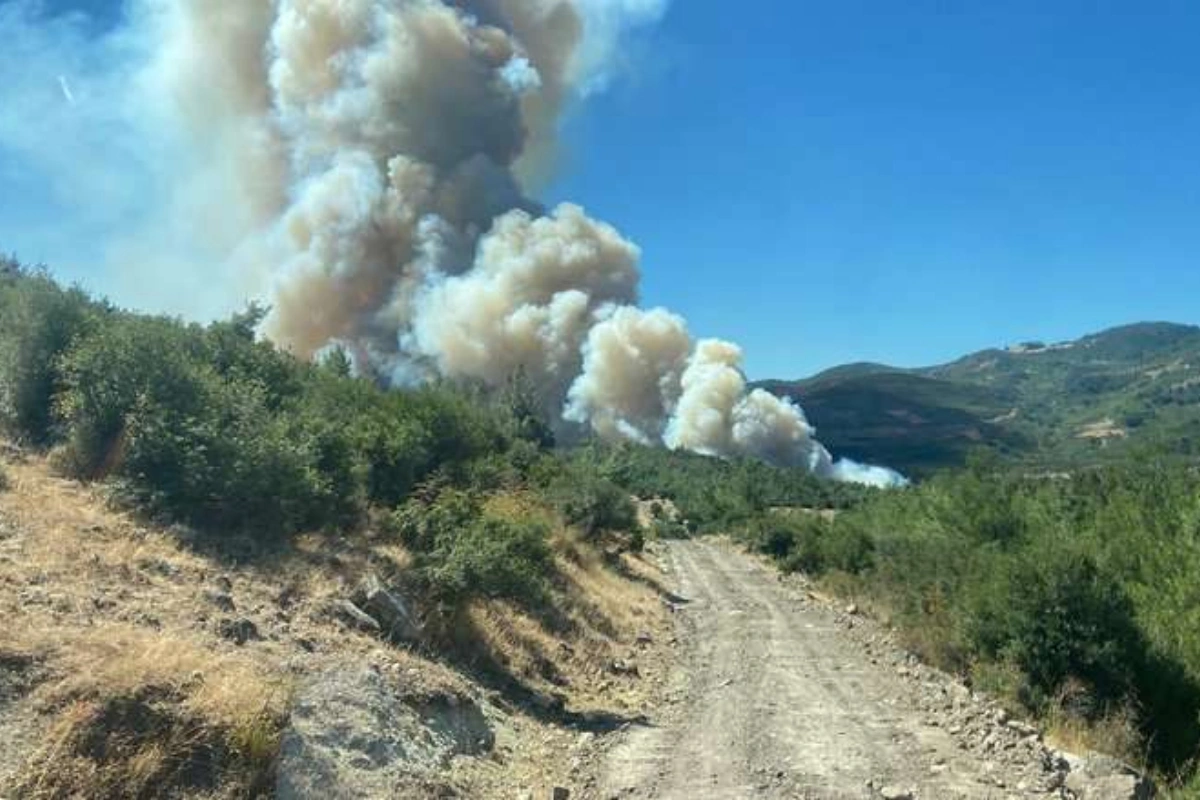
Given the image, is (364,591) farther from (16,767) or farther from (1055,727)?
(1055,727)

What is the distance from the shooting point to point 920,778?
27.4 feet

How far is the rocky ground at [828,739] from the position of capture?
26.2 feet

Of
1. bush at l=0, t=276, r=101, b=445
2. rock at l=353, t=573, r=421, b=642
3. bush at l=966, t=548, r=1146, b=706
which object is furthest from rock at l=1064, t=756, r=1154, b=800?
bush at l=0, t=276, r=101, b=445

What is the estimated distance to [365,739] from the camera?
7117mm

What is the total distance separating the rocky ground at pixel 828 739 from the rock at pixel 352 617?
2473 mm

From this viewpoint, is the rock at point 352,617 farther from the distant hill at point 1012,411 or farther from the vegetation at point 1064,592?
the distant hill at point 1012,411

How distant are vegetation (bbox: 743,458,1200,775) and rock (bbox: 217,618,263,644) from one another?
27.1ft

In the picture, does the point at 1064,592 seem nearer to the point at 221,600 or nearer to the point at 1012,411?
the point at 221,600

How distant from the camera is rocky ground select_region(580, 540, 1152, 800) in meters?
8.00

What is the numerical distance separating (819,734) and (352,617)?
479cm

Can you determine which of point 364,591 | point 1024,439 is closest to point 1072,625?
point 364,591

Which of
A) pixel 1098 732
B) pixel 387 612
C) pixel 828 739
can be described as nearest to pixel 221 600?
pixel 387 612

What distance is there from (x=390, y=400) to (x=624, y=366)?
133 feet

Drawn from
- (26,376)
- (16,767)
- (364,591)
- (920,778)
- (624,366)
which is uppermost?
(624,366)
